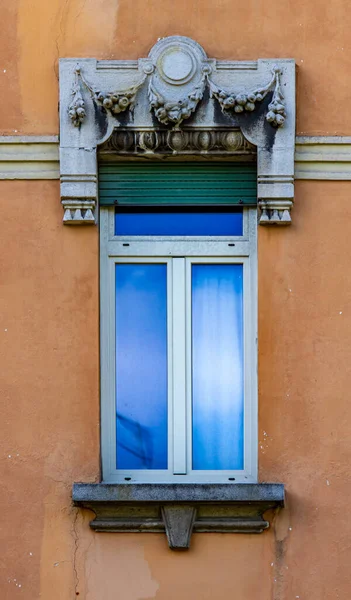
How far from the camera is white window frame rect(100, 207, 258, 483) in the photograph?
9.46 meters

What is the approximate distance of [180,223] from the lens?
382 inches

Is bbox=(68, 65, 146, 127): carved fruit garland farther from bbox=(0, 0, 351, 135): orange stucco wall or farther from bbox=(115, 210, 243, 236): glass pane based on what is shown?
bbox=(115, 210, 243, 236): glass pane

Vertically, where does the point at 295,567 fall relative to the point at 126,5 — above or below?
below

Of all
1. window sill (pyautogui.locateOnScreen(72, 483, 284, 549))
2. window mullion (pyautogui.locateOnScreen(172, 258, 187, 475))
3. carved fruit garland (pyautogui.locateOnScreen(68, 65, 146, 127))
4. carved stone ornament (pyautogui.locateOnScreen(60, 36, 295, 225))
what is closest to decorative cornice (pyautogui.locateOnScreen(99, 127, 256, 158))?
carved stone ornament (pyautogui.locateOnScreen(60, 36, 295, 225))

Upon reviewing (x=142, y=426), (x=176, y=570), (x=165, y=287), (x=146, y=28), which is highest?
(x=146, y=28)

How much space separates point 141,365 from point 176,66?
2031 mm

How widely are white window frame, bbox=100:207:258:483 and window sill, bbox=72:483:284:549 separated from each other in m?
0.30

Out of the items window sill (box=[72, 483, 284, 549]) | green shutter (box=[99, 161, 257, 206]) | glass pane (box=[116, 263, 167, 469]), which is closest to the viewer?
window sill (box=[72, 483, 284, 549])

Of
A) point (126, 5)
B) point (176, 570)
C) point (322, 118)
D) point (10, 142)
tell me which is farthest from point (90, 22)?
point (176, 570)

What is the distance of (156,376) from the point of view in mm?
9570

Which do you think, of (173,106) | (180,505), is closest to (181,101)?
(173,106)

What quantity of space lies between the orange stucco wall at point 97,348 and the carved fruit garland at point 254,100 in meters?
0.23

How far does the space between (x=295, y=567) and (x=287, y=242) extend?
215cm

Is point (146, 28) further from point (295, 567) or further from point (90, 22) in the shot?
point (295, 567)
